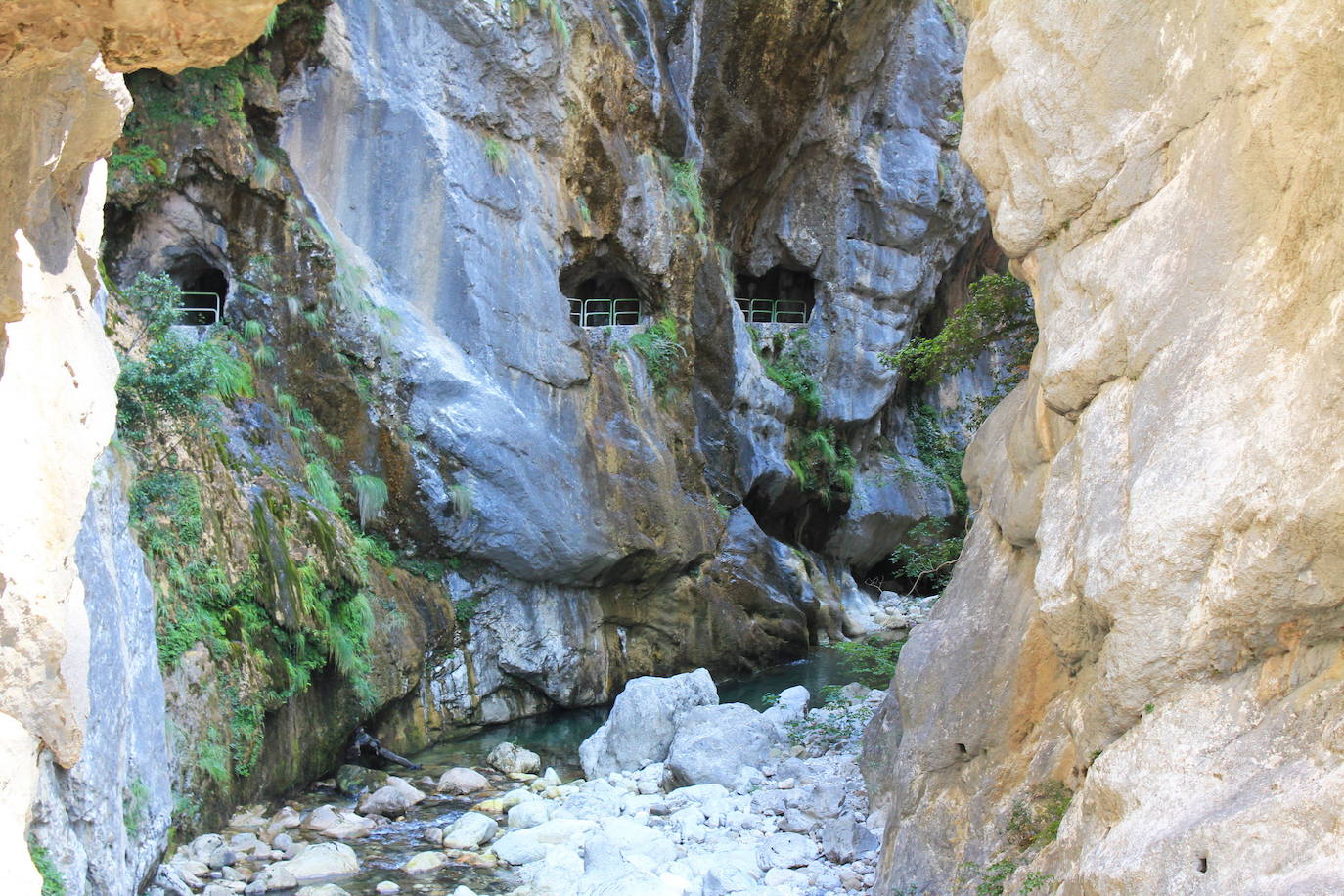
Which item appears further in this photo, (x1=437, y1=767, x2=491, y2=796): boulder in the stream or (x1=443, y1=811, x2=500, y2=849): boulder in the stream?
(x1=437, y1=767, x2=491, y2=796): boulder in the stream

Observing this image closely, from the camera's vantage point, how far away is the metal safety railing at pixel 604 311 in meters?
21.7

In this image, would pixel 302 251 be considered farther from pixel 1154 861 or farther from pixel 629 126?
pixel 1154 861

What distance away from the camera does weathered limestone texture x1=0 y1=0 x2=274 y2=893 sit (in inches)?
154

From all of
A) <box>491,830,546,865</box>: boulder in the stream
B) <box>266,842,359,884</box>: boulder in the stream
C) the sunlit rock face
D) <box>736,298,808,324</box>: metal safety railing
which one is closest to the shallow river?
<box>266,842,359,884</box>: boulder in the stream

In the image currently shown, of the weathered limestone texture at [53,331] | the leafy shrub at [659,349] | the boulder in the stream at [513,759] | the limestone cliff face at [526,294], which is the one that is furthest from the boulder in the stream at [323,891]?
the leafy shrub at [659,349]

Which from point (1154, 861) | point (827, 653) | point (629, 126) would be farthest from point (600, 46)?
point (1154, 861)

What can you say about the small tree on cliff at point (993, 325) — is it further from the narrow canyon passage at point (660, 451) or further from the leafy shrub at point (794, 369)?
the leafy shrub at point (794, 369)

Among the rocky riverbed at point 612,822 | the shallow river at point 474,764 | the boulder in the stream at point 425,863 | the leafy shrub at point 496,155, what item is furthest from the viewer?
the leafy shrub at point 496,155

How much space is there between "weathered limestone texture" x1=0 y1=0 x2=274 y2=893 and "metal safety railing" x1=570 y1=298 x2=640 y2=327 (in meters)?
14.1

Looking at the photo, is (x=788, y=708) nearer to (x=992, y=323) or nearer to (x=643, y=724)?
(x=643, y=724)

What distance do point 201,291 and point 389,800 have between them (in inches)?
380

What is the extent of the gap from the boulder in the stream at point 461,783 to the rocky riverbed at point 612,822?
2 cm

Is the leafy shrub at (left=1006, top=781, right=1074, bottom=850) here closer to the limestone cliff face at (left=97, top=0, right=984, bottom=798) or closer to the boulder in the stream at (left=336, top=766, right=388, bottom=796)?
the boulder in the stream at (left=336, top=766, right=388, bottom=796)

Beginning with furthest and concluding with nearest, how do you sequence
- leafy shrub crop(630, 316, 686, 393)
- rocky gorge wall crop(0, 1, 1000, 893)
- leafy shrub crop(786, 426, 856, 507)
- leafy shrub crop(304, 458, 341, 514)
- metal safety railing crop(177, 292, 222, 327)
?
leafy shrub crop(786, 426, 856, 507) < leafy shrub crop(630, 316, 686, 393) < metal safety railing crop(177, 292, 222, 327) < leafy shrub crop(304, 458, 341, 514) < rocky gorge wall crop(0, 1, 1000, 893)
